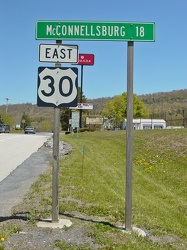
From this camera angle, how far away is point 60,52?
17.0 feet

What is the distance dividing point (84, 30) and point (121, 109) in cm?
7506

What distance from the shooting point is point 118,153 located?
22562mm

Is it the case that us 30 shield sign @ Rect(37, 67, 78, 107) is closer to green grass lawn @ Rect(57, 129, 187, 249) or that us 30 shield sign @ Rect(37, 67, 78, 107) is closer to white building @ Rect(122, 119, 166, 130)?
green grass lawn @ Rect(57, 129, 187, 249)

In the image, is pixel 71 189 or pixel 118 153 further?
pixel 118 153

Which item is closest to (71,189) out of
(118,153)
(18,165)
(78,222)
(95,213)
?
(95,213)

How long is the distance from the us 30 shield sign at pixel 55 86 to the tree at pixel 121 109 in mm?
73466

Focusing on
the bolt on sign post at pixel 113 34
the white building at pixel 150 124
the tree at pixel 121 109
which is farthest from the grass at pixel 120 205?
the tree at pixel 121 109

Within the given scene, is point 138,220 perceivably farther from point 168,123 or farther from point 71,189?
point 168,123

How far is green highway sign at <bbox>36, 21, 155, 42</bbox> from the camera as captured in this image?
5152 mm

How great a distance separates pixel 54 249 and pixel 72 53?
2786 millimetres

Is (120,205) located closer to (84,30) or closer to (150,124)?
(84,30)

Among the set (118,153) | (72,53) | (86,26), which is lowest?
(118,153)

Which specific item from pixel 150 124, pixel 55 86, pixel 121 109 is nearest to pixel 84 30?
pixel 55 86

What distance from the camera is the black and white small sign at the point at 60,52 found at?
5.18 m
